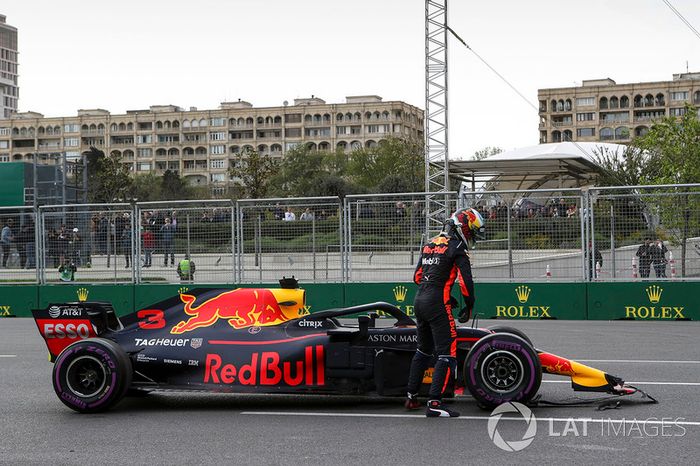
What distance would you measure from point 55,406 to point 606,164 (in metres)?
38.1

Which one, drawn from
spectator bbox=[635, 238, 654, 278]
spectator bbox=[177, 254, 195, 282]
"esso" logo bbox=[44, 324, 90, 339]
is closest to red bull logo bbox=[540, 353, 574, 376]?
"esso" logo bbox=[44, 324, 90, 339]

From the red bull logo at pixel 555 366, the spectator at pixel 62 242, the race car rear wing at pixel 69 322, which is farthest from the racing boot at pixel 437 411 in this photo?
the spectator at pixel 62 242

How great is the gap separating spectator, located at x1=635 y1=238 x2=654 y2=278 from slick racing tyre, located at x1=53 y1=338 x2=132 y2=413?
452 inches

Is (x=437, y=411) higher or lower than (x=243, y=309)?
lower

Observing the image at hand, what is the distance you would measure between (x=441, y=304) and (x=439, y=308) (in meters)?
0.04

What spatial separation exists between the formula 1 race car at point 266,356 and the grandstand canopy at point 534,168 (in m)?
21.4

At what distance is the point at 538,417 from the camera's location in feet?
25.7

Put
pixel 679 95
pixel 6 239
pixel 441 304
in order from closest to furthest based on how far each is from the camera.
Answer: pixel 441 304 → pixel 6 239 → pixel 679 95

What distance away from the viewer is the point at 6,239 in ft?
66.7

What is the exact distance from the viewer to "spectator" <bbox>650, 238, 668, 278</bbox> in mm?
17078

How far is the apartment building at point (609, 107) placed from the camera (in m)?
123

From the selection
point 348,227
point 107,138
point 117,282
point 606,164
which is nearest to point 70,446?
point 348,227

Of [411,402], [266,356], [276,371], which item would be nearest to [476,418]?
[411,402]

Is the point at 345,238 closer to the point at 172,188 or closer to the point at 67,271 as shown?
the point at 67,271
